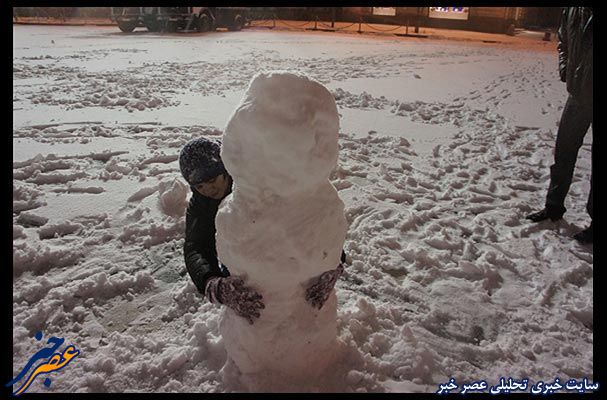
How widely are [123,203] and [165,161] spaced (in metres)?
1.01

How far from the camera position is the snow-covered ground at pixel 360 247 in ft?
6.75

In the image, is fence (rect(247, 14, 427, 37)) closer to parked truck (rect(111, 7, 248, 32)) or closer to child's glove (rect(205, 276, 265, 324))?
parked truck (rect(111, 7, 248, 32))

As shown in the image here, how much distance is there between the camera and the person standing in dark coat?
282 cm

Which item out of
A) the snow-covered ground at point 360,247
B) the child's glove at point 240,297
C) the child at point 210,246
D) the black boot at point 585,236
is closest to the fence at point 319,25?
the snow-covered ground at point 360,247

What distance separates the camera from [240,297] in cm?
157

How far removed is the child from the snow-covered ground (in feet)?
1.52

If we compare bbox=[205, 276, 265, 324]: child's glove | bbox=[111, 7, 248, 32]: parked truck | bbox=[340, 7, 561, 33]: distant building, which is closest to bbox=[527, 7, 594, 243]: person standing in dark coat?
bbox=[205, 276, 265, 324]: child's glove

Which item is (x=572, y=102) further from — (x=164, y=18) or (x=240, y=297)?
(x=164, y=18)

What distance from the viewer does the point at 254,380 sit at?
5.82ft

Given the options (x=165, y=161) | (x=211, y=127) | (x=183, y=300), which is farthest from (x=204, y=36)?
(x=183, y=300)

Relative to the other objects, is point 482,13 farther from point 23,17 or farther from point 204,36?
point 23,17

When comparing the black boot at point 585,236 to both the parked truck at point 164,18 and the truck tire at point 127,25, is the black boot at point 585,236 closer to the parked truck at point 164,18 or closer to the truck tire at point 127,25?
the parked truck at point 164,18

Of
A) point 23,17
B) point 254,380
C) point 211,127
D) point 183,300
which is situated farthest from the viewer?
point 23,17

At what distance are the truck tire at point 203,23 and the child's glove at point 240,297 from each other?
63.4 ft
